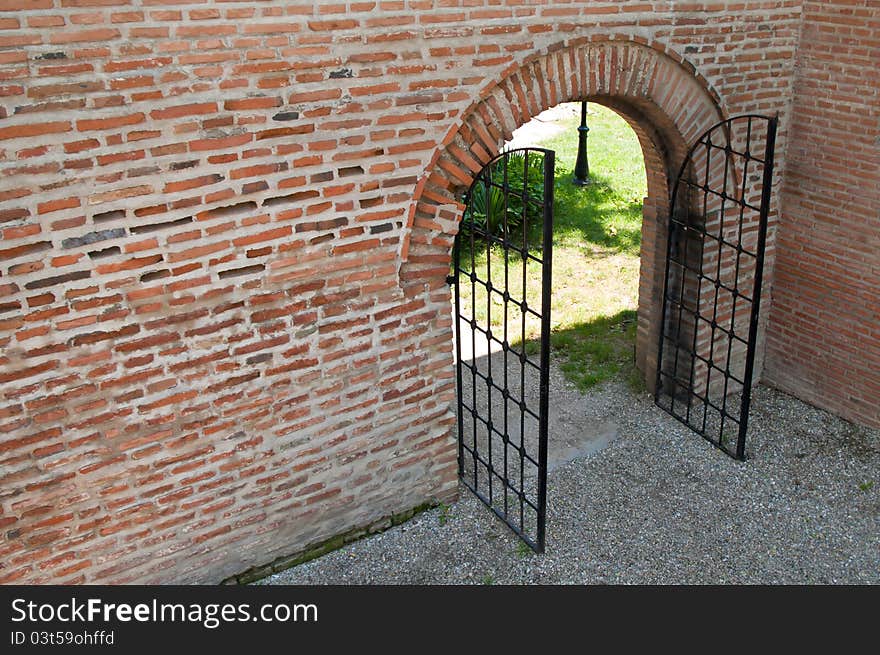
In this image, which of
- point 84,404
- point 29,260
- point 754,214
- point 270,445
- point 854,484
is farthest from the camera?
point 754,214

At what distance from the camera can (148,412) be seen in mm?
4453

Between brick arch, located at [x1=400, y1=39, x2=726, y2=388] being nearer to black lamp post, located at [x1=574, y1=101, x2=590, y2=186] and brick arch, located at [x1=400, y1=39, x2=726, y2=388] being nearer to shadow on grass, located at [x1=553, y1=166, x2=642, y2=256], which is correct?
shadow on grass, located at [x1=553, y1=166, x2=642, y2=256]

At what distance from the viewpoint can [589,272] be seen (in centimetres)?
964

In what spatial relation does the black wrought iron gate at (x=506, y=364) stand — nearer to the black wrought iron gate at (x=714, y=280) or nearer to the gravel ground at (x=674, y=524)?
the gravel ground at (x=674, y=524)

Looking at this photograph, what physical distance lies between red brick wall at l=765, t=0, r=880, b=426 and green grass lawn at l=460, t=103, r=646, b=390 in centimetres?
147

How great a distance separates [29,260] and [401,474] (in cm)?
264

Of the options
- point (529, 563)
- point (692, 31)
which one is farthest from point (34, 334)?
point (692, 31)

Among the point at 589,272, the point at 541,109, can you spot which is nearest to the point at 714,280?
the point at 541,109

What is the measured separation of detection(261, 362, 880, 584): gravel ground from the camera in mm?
5285

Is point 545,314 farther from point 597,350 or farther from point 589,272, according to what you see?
point 589,272

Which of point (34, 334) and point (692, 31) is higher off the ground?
point (692, 31)

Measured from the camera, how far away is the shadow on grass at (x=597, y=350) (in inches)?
296

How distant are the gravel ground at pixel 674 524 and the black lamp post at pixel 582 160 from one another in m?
6.28

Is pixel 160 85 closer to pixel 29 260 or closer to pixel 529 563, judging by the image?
pixel 29 260
